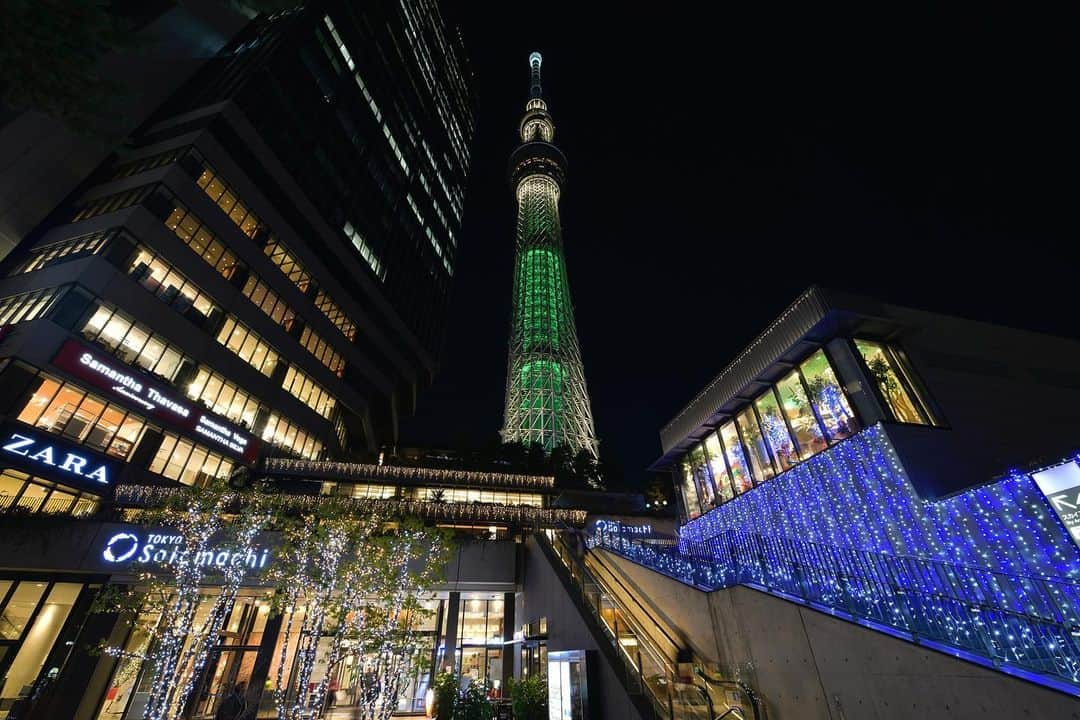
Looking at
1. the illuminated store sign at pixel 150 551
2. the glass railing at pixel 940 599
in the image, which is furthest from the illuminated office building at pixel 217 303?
the glass railing at pixel 940 599

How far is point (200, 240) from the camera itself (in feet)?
83.8

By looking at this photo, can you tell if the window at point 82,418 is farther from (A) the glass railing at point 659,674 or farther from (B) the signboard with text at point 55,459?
(A) the glass railing at point 659,674

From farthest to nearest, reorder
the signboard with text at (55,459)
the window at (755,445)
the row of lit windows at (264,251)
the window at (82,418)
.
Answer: the row of lit windows at (264,251) → the window at (82,418) → the signboard with text at (55,459) → the window at (755,445)

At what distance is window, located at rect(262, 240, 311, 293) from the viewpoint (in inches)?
1177

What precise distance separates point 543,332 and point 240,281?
36177mm

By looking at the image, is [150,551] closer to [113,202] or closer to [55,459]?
[55,459]

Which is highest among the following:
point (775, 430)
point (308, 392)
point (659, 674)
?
point (308, 392)

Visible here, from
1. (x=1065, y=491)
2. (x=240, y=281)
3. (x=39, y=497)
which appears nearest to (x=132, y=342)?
(x=240, y=281)

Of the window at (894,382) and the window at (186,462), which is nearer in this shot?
the window at (894,382)

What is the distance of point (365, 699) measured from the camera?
1256 centimetres

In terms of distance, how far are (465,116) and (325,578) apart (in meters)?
72.4

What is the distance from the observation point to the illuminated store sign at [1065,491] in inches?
298

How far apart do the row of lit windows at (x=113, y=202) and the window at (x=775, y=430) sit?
31.7 meters

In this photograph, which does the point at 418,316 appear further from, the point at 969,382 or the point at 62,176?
the point at 969,382
